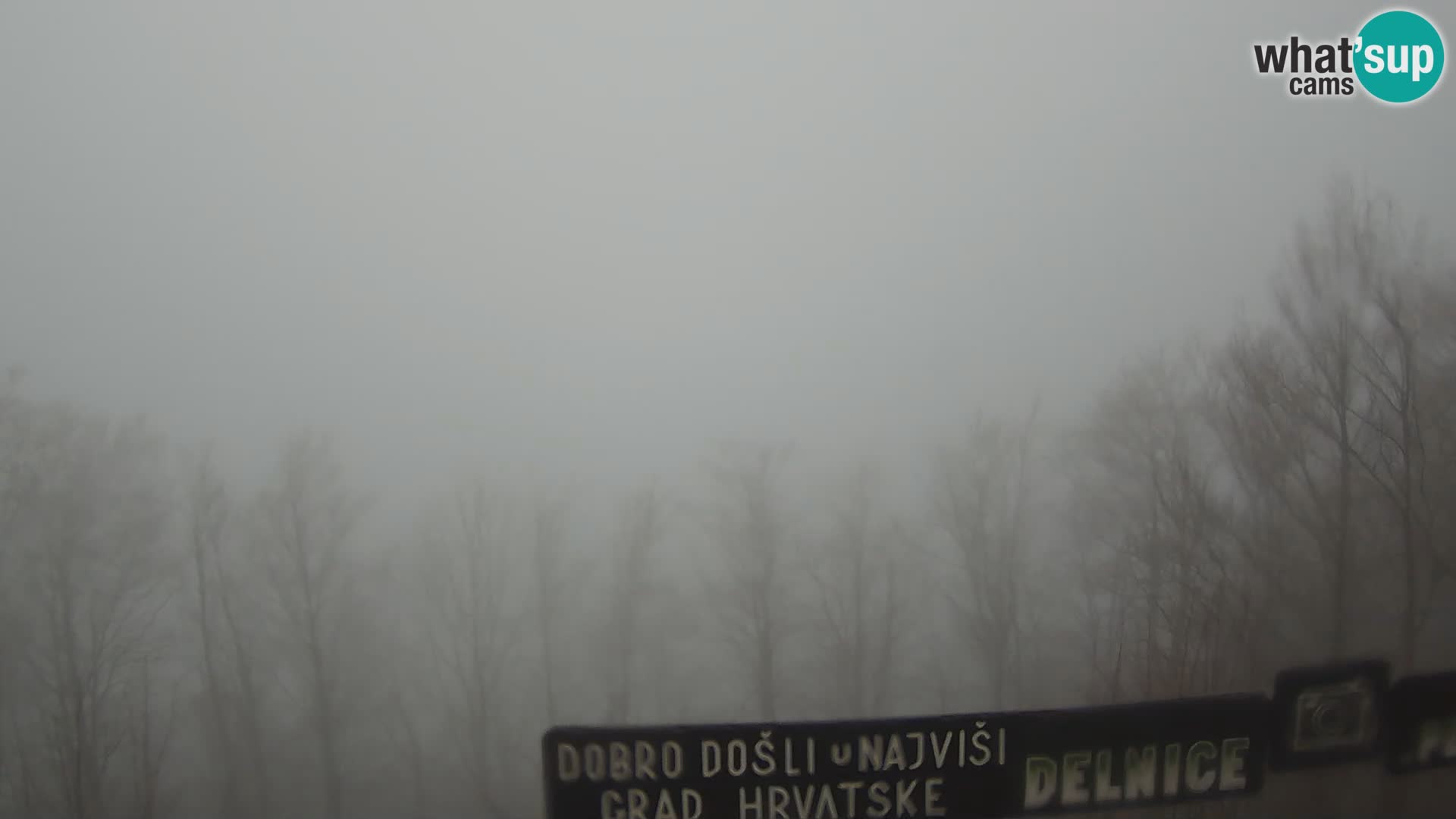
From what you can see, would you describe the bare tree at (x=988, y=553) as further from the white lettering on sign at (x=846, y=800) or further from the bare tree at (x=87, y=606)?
the bare tree at (x=87, y=606)

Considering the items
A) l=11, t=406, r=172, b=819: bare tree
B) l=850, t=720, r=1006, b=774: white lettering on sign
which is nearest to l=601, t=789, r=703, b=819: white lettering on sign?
l=850, t=720, r=1006, b=774: white lettering on sign

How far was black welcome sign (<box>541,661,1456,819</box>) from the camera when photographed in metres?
1.34

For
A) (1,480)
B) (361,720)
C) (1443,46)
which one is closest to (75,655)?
(1,480)

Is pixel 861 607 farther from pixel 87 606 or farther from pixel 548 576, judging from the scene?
pixel 87 606

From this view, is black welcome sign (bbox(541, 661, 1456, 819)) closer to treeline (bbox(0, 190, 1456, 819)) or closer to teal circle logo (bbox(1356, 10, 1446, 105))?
treeline (bbox(0, 190, 1456, 819))

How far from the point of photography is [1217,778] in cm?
140

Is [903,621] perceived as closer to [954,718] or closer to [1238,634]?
[954,718]

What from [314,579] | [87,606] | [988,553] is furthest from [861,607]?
[87,606]

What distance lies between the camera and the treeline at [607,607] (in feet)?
5.21

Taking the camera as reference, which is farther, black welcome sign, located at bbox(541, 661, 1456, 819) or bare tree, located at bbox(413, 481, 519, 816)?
bare tree, located at bbox(413, 481, 519, 816)

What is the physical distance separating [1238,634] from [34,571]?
9.07 feet

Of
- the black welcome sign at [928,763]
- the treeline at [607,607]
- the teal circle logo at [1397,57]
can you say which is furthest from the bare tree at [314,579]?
the teal circle logo at [1397,57]

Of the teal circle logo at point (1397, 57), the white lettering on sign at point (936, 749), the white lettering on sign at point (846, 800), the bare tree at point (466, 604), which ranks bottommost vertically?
the white lettering on sign at point (846, 800)

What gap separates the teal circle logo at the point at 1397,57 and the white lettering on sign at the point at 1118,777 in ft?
4.87
